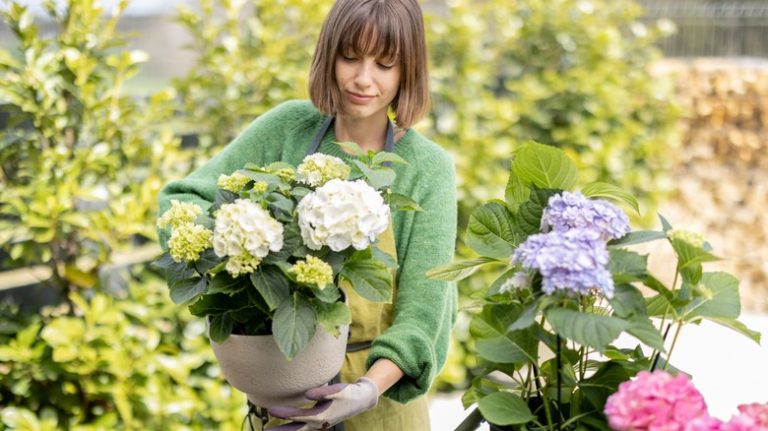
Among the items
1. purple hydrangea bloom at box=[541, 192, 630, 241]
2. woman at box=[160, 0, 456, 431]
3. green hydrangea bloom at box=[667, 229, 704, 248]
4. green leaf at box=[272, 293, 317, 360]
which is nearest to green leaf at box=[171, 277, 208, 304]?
green leaf at box=[272, 293, 317, 360]

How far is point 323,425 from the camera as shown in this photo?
48.9 inches

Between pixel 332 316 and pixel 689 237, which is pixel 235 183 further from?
pixel 689 237

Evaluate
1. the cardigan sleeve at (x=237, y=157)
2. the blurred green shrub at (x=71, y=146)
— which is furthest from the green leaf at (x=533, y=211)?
the blurred green shrub at (x=71, y=146)

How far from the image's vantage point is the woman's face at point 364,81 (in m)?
1.41

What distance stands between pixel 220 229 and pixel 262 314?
0.16m

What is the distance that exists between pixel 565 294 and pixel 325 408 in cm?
41

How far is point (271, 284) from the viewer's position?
3.58ft

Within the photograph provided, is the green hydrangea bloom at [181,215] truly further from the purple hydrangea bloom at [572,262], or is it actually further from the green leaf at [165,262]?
the purple hydrangea bloom at [572,262]

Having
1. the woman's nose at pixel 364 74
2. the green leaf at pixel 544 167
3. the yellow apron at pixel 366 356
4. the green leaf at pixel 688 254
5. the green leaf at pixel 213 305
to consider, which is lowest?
the yellow apron at pixel 366 356

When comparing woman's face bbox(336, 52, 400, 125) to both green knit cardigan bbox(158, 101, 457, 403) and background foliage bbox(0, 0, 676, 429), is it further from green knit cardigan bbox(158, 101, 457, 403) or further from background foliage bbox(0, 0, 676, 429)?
background foliage bbox(0, 0, 676, 429)

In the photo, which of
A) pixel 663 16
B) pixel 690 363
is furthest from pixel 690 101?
pixel 690 363

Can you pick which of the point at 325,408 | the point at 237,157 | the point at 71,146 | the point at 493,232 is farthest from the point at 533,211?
the point at 71,146

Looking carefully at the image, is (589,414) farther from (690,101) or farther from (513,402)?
(690,101)

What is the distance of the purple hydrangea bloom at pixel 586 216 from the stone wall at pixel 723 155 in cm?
514
